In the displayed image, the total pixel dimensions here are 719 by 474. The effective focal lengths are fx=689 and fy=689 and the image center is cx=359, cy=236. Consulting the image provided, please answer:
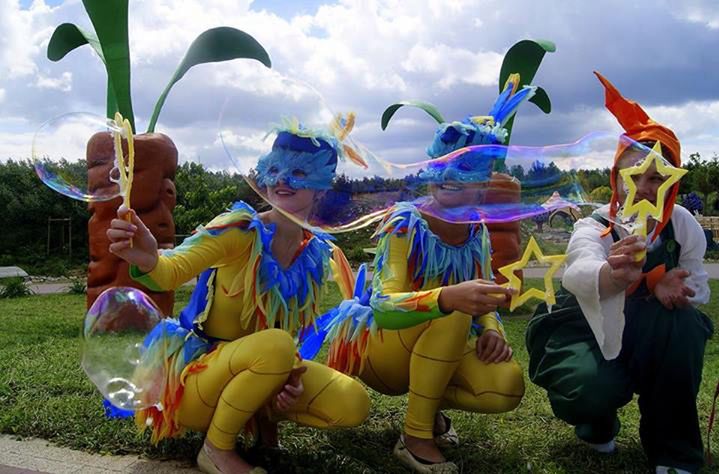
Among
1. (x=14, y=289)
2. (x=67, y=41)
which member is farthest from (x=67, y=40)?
(x=14, y=289)

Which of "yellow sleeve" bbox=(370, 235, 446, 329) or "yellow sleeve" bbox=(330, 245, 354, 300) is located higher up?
→ "yellow sleeve" bbox=(370, 235, 446, 329)

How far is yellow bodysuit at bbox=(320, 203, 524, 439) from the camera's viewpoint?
255 centimetres

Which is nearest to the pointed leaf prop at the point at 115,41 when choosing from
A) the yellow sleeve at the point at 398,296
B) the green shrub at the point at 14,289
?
the yellow sleeve at the point at 398,296

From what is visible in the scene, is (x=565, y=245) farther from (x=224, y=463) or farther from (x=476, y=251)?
(x=224, y=463)

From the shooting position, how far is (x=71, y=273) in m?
14.1

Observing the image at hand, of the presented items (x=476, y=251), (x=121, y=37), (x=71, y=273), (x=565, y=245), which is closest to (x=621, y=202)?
(x=565, y=245)

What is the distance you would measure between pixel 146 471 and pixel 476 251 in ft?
4.92

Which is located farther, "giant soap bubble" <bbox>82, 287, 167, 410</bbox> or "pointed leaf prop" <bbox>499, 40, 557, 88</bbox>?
"pointed leaf prop" <bbox>499, 40, 557, 88</bbox>

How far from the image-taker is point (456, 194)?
254 centimetres

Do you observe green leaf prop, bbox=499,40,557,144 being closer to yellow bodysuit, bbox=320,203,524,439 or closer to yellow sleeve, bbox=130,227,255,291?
yellow bodysuit, bbox=320,203,524,439

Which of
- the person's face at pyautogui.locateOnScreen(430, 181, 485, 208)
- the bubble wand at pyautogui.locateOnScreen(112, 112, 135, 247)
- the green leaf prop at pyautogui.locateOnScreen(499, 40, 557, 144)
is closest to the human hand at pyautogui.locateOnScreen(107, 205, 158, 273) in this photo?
the bubble wand at pyautogui.locateOnScreen(112, 112, 135, 247)

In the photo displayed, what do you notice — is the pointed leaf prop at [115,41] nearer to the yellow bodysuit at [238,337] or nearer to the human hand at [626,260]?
the yellow bodysuit at [238,337]

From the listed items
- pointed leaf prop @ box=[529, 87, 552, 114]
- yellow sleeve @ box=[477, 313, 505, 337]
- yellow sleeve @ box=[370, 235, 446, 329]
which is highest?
pointed leaf prop @ box=[529, 87, 552, 114]

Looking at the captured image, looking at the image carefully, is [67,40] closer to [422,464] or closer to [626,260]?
[422,464]
